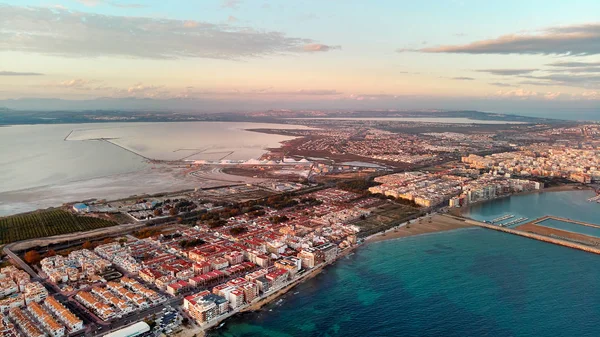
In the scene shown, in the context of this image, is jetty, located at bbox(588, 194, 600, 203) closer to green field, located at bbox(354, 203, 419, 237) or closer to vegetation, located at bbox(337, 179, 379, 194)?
green field, located at bbox(354, 203, 419, 237)

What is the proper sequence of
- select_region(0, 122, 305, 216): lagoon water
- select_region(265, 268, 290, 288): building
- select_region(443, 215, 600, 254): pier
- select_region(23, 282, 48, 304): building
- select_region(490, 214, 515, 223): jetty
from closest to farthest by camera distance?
select_region(23, 282, 48, 304): building → select_region(265, 268, 290, 288): building → select_region(443, 215, 600, 254): pier → select_region(490, 214, 515, 223): jetty → select_region(0, 122, 305, 216): lagoon water

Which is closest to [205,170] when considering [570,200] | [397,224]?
[397,224]

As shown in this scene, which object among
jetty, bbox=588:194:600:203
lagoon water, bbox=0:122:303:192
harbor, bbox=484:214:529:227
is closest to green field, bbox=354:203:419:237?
harbor, bbox=484:214:529:227

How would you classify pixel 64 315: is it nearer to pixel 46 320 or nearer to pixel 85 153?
pixel 46 320

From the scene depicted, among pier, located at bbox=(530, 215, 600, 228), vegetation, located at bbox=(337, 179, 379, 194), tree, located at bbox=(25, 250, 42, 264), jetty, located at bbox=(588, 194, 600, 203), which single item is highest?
vegetation, located at bbox=(337, 179, 379, 194)

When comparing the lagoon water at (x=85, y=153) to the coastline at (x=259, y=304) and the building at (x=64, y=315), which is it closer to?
the building at (x=64, y=315)

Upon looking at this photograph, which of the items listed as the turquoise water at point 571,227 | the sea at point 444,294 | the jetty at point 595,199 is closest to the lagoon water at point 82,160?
the sea at point 444,294
